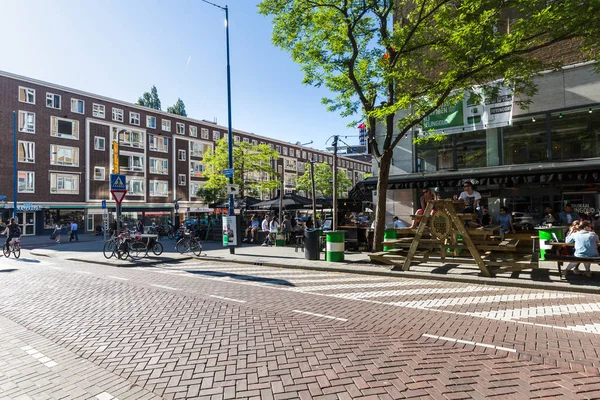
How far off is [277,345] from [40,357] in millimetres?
2757

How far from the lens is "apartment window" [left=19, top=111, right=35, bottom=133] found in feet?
116

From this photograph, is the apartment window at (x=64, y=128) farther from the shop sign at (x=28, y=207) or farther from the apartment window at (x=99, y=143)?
the shop sign at (x=28, y=207)

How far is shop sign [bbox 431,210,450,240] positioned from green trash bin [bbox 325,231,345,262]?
11.6ft

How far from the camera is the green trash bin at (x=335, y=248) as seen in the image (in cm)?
1248

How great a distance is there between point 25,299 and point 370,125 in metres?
11.6

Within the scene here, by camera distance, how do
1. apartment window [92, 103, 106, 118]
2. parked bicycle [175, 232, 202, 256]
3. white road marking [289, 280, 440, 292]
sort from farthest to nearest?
apartment window [92, 103, 106, 118], parked bicycle [175, 232, 202, 256], white road marking [289, 280, 440, 292]

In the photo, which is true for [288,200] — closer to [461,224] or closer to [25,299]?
[461,224]

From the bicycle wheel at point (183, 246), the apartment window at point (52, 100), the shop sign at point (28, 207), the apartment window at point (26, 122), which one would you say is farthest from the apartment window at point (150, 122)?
the bicycle wheel at point (183, 246)

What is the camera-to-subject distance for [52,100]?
125 ft

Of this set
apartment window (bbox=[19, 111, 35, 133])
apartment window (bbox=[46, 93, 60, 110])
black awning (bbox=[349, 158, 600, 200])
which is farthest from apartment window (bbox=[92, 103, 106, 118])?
black awning (bbox=[349, 158, 600, 200])

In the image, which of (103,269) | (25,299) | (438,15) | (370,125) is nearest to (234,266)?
(103,269)

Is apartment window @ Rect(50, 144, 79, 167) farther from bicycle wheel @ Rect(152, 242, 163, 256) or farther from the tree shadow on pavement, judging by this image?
the tree shadow on pavement

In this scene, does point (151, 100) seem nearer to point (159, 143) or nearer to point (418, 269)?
point (159, 143)

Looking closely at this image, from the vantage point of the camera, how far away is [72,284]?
8.98 meters
